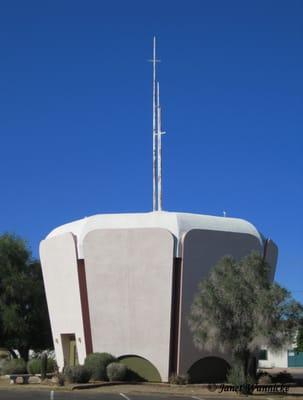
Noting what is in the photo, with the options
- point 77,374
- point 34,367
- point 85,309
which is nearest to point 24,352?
point 34,367

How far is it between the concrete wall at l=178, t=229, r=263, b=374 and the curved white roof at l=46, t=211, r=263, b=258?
56 centimetres

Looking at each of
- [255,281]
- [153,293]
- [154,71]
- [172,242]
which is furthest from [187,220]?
[154,71]

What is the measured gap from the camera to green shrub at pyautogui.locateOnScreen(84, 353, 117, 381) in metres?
34.3

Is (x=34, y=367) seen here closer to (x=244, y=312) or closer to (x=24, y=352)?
(x=24, y=352)

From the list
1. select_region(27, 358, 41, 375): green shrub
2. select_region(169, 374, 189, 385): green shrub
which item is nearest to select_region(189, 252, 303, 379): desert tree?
select_region(169, 374, 189, 385): green shrub

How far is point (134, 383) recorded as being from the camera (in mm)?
34438

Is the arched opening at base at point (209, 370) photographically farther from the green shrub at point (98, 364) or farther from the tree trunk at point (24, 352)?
the tree trunk at point (24, 352)

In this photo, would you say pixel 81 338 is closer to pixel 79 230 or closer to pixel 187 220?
pixel 79 230

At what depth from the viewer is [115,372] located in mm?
34312

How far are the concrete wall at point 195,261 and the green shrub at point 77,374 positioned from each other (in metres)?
5.34

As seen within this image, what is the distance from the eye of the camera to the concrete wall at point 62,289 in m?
37.5

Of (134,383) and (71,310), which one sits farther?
(71,310)

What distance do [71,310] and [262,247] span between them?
12177mm

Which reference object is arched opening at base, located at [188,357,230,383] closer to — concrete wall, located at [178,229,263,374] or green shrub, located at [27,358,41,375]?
concrete wall, located at [178,229,263,374]
